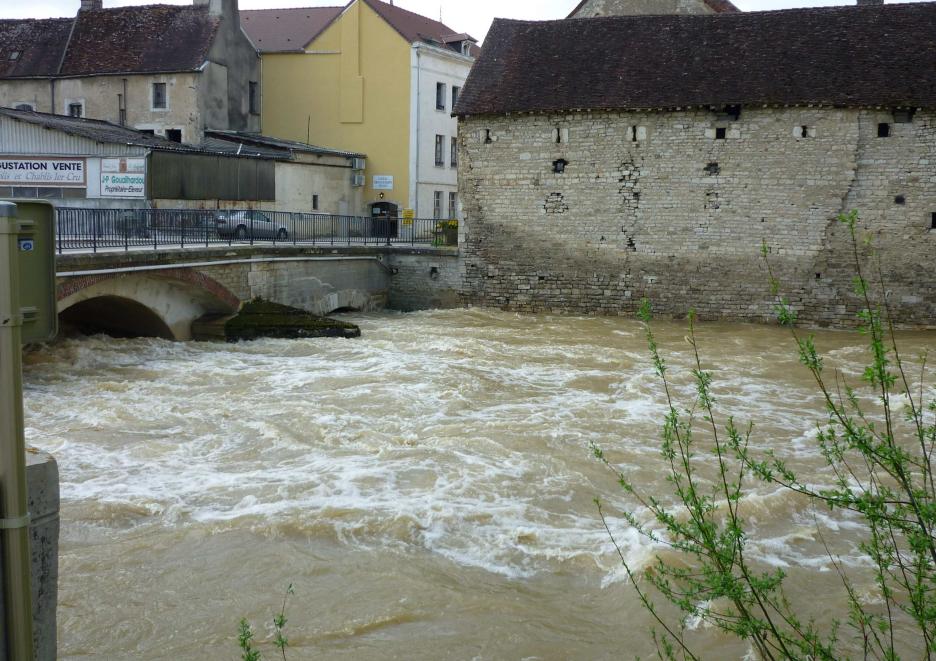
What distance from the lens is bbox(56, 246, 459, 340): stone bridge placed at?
50.0 feet

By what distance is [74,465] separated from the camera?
1003cm

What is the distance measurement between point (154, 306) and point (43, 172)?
7.43 meters

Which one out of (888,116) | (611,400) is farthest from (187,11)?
(611,400)

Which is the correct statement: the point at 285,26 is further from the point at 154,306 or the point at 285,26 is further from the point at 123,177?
the point at 154,306

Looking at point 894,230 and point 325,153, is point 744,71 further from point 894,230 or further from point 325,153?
point 325,153

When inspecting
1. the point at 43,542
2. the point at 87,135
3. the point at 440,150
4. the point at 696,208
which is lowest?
the point at 43,542

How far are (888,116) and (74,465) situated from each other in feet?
60.1

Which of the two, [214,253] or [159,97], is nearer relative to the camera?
[214,253]

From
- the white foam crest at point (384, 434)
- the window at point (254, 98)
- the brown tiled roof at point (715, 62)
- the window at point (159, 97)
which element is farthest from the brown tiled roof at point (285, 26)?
the white foam crest at point (384, 434)

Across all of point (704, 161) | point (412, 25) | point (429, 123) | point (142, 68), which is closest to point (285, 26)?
point (412, 25)

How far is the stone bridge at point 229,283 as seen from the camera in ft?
50.0

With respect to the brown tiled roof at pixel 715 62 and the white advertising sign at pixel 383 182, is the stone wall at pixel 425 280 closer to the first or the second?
the brown tiled roof at pixel 715 62

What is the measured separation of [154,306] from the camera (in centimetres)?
1684

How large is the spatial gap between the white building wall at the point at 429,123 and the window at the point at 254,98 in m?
5.48
